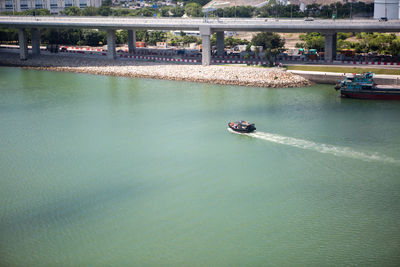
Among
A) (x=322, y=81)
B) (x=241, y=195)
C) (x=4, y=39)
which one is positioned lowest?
(x=241, y=195)

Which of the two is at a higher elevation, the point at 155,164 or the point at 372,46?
the point at 372,46

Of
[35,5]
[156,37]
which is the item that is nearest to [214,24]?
[156,37]

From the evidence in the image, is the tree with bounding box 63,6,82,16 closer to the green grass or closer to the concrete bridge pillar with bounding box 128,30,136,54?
the concrete bridge pillar with bounding box 128,30,136,54

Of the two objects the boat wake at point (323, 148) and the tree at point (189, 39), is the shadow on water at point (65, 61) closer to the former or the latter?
the tree at point (189, 39)

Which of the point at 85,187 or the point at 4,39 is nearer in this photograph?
the point at 85,187

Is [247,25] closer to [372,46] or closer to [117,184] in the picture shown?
[372,46]

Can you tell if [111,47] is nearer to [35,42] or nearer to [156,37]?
[35,42]

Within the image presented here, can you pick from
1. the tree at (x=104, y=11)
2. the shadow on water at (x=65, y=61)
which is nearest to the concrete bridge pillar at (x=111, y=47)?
the shadow on water at (x=65, y=61)

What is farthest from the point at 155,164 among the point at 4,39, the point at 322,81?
the point at 4,39
